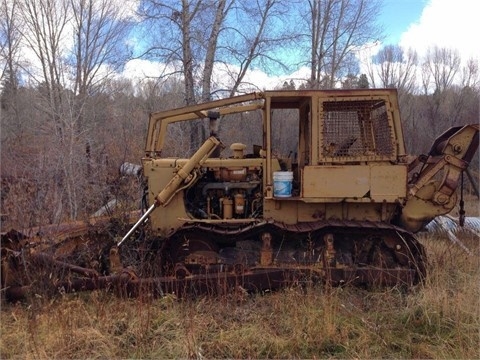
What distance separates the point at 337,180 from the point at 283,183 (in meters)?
0.61

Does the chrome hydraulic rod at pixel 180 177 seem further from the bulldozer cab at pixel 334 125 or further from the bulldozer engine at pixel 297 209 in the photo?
the bulldozer cab at pixel 334 125

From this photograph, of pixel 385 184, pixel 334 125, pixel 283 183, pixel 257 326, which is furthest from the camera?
pixel 334 125

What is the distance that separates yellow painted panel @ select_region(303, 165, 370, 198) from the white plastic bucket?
203mm

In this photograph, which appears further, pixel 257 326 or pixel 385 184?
pixel 385 184

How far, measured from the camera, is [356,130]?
5.21 metres

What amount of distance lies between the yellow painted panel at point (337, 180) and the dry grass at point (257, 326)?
1066 mm

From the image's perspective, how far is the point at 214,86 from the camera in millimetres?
14281

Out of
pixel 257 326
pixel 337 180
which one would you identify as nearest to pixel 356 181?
pixel 337 180

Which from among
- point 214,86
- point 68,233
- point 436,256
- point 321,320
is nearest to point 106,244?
point 68,233

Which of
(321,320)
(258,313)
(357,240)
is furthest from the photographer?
(357,240)

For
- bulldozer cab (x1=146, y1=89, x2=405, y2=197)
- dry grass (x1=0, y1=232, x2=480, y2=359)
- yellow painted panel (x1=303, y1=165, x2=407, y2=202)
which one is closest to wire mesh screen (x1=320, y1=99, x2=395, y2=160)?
bulldozer cab (x1=146, y1=89, x2=405, y2=197)

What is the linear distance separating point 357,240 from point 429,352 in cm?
169

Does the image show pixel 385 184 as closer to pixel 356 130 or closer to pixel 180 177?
pixel 356 130

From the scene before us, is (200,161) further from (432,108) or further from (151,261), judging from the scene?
(432,108)
